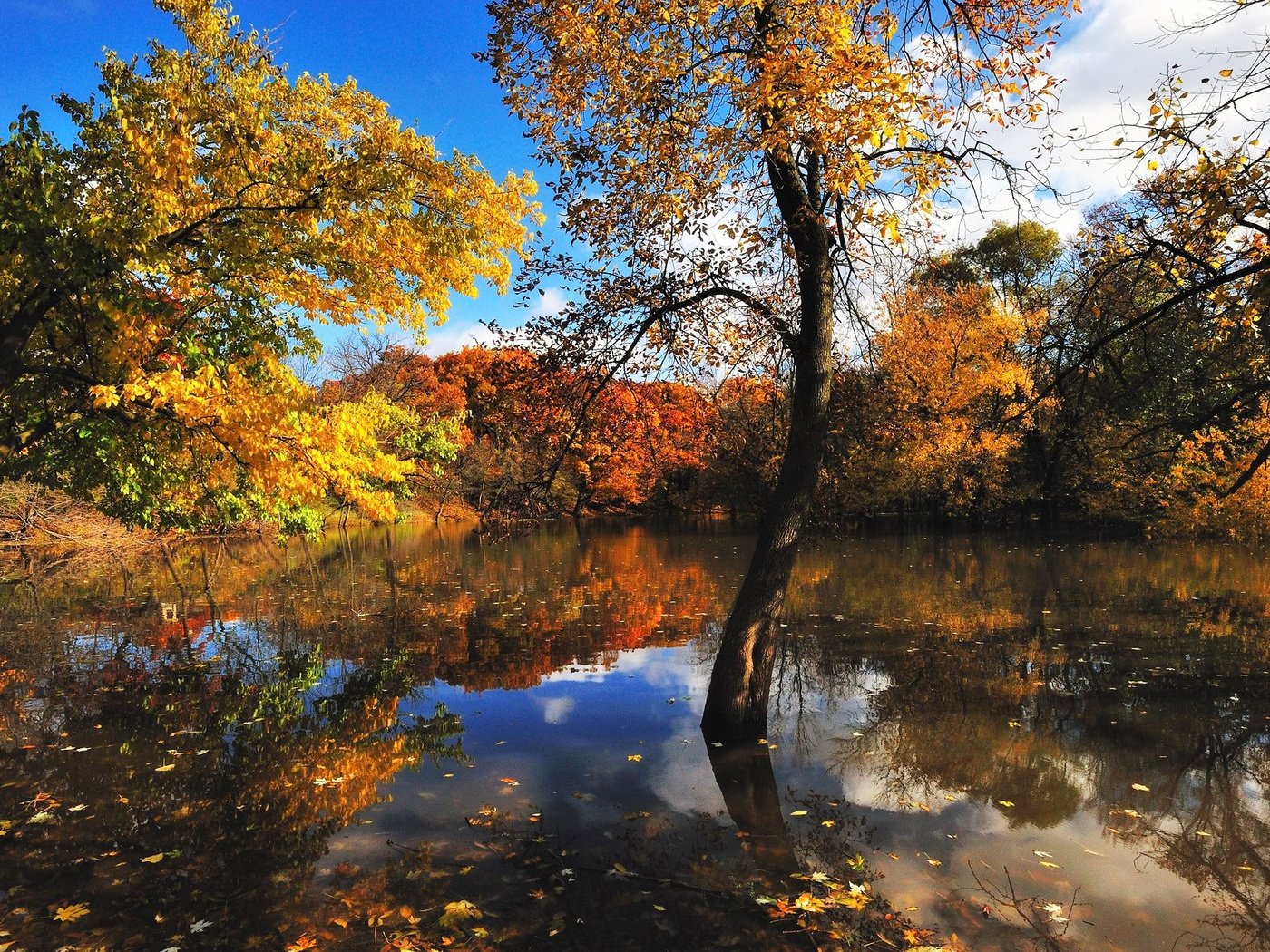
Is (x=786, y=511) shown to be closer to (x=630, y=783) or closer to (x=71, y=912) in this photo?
(x=630, y=783)

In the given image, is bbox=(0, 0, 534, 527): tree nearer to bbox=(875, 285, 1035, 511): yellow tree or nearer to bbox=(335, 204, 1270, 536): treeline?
bbox=(335, 204, 1270, 536): treeline

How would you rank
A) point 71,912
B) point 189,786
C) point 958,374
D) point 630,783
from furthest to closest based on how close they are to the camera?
point 958,374 → point 630,783 → point 189,786 → point 71,912

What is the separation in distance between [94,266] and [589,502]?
44.1m

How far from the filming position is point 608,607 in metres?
14.7

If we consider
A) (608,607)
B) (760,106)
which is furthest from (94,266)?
(608,607)

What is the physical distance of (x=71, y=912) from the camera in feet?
13.6

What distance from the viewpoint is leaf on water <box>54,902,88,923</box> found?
13.4 ft

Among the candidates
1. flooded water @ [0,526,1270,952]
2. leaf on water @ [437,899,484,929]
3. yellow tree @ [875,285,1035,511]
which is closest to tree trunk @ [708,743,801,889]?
flooded water @ [0,526,1270,952]

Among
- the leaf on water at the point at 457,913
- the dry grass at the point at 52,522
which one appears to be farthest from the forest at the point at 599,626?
the dry grass at the point at 52,522

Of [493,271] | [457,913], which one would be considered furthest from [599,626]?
Answer: [457,913]

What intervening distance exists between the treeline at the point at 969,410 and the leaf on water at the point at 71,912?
422 cm

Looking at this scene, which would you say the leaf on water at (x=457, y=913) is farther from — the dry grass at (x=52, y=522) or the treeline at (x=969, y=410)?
the dry grass at (x=52, y=522)

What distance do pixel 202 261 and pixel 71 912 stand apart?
6.60m

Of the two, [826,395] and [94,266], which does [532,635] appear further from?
[94,266]
